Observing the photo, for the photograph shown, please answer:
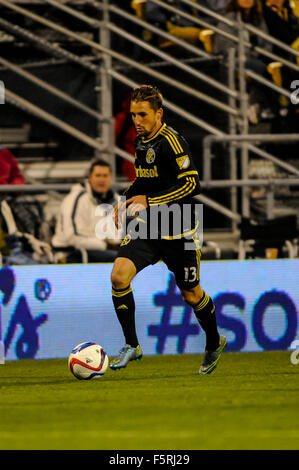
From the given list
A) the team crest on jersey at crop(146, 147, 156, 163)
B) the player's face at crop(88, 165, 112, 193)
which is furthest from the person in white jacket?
the team crest on jersey at crop(146, 147, 156, 163)

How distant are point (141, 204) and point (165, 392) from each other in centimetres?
131

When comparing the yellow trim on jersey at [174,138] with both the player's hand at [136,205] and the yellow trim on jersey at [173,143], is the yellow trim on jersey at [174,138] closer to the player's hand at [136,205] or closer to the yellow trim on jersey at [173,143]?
the yellow trim on jersey at [173,143]

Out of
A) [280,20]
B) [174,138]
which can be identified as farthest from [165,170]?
[280,20]

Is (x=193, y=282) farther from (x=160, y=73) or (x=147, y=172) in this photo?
(x=160, y=73)

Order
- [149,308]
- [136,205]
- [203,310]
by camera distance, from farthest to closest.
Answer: [149,308] < [203,310] < [136,205]

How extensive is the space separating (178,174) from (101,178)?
3447mm

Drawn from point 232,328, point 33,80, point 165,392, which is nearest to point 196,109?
point 33,80

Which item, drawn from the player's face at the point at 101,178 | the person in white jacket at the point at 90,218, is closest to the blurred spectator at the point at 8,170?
the person in white jacket at the point at 90,218

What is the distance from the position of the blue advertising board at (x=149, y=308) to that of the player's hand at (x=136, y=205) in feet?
8.31

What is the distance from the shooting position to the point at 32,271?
377 inches

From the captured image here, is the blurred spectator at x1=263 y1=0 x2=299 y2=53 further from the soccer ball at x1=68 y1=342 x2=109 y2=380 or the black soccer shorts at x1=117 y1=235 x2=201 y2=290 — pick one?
the soccer ball at x1=68 y1=342 x2=109 y2=380

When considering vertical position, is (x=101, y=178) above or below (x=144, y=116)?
above

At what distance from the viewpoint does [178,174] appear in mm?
7391

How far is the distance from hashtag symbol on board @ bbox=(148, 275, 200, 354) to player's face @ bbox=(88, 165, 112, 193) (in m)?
1.51
